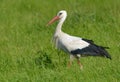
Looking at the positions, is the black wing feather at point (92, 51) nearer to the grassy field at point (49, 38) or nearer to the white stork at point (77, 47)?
the white stork at point (77, 47)

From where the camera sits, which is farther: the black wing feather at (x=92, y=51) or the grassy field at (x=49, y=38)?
the black wing feather at (x=92, y=51)

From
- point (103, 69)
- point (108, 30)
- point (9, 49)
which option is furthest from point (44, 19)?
point (103, 69)

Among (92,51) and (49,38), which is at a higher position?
(92,51)

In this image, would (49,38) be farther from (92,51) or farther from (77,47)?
(92,51)

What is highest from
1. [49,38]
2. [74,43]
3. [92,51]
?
[74,43]

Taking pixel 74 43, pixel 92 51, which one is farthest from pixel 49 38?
pixel 92 51

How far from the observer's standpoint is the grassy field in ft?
23.7

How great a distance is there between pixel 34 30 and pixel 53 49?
1.84 m

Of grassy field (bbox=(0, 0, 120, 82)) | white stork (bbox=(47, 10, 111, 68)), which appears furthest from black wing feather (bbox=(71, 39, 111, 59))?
grassy field (bbox=(0, 0, 120, 82))

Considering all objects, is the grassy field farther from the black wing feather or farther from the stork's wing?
the stork's wing

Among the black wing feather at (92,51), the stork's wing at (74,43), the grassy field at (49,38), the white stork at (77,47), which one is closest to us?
the grassy field at (49,38)

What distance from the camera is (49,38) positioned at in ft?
33.2

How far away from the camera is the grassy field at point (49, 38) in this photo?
7.21 meters

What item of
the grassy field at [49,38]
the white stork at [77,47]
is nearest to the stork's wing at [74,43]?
the white stork at [77,47]
